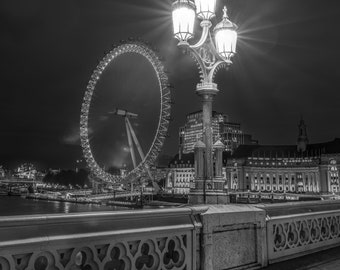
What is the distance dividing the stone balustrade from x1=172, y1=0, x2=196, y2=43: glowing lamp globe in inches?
207

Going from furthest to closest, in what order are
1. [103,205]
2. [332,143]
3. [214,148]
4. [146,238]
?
[332,143] → [103,205] → [214,148] → [146,238]

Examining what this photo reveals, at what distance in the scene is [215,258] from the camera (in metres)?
5.04

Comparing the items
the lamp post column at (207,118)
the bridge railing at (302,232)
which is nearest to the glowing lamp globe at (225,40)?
the lamp post column at (207,118)

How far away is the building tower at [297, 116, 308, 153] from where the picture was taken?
148 metres

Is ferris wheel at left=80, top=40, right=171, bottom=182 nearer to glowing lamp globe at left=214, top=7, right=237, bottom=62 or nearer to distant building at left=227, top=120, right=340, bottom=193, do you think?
glowing lamp globe at left=214, top=7, right=237, bottom=62

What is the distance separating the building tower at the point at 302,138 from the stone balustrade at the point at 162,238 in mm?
Result: 148511

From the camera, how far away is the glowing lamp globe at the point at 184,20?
9516 millimetres

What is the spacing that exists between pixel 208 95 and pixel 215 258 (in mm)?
6189

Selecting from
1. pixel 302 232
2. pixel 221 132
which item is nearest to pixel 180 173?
pixel 221 132

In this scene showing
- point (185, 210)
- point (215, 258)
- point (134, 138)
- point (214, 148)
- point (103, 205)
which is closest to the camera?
point (185, 210)

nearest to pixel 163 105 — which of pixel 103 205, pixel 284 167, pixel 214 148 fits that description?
pixel 214 148

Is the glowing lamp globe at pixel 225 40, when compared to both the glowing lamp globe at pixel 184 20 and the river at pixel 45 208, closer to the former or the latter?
the glowing lamp globe at pixel 184 20

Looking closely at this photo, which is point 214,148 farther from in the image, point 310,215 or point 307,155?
point 307,155

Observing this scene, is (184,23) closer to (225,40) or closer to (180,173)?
(225,40)
